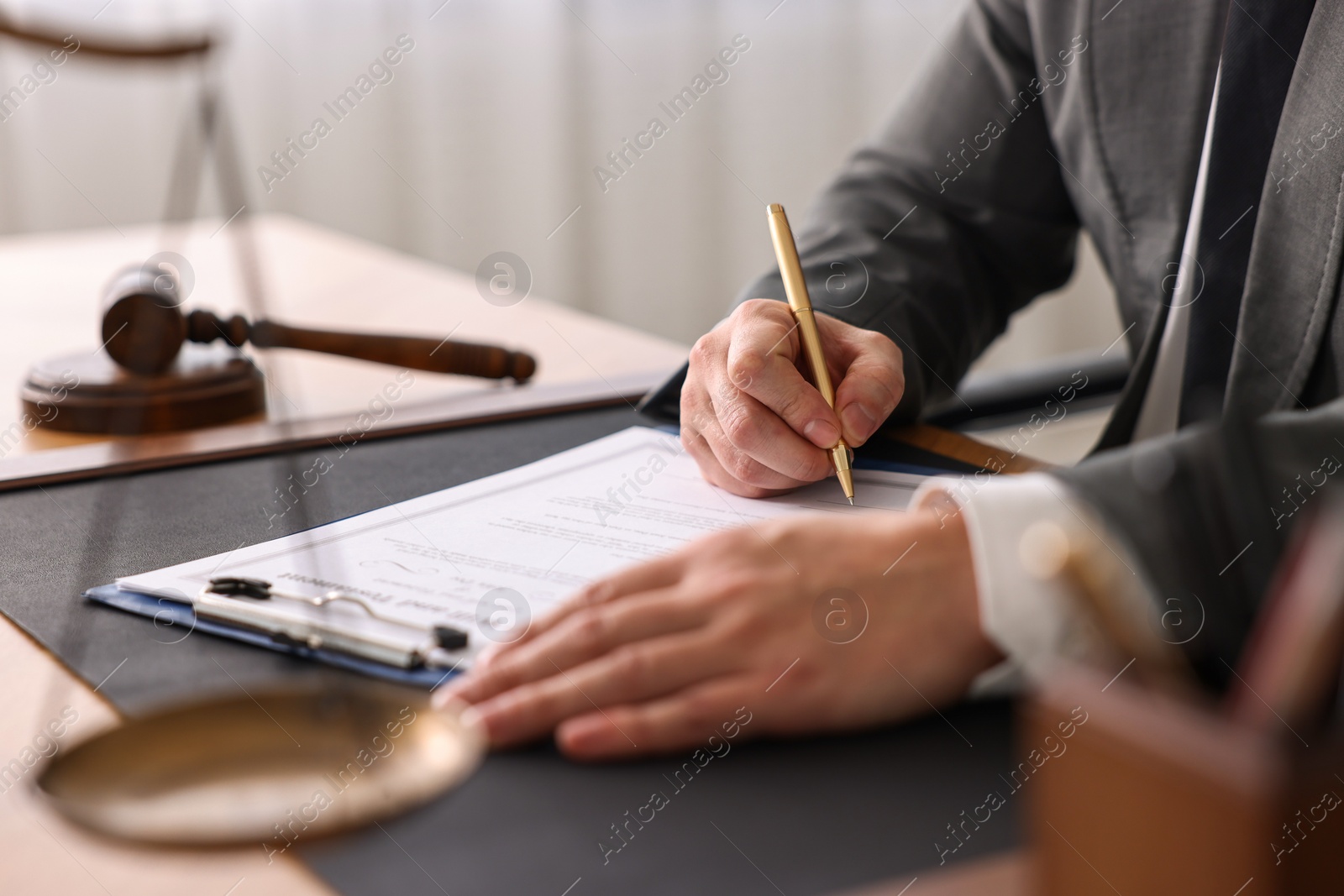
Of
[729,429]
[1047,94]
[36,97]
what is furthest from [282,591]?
[36,97]

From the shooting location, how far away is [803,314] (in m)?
0.90

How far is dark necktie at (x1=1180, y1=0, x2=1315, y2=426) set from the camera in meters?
0.95

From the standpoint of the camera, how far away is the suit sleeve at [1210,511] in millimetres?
392

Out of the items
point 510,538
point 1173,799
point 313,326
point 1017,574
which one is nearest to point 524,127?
→ point 313,326

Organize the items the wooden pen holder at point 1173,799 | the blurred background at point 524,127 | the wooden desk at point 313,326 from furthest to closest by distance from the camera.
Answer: the blurred background at point 524,127 → the wooden desk at point 313,326 → the wooden pen holder at point 1173,799

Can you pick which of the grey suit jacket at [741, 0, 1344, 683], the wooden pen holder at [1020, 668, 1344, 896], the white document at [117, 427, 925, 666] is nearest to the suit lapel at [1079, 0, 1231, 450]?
the grey suit jacket at [741, 0, 1344, 683]

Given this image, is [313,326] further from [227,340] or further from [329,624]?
[329,624]

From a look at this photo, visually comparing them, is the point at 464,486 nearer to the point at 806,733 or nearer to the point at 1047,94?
the point at 806,733

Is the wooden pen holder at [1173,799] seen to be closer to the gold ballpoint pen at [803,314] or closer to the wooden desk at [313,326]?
the gold ballpoint pen at [803,314]

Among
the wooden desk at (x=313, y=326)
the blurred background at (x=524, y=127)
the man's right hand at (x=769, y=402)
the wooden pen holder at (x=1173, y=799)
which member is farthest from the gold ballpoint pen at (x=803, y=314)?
the blurred background at (x=524, y=127)

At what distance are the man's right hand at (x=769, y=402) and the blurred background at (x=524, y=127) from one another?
74.6 inches

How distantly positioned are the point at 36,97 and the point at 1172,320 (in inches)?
90.0

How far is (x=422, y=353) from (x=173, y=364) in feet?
0.75

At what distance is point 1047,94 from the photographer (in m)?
1.23
